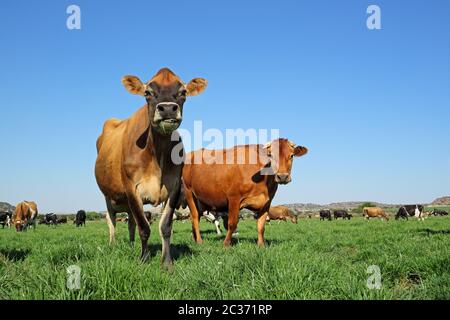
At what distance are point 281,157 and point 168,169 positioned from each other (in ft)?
12.5

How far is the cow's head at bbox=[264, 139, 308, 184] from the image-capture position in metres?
9.62

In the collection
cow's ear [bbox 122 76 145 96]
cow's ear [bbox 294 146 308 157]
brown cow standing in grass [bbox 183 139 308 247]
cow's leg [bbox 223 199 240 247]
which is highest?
cow's ear [bbox 122 76 145 96]

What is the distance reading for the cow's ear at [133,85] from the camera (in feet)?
22.6

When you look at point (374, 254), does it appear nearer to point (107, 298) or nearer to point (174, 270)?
point (174, 270)

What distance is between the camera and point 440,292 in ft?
13.9

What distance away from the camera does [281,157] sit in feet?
32.3

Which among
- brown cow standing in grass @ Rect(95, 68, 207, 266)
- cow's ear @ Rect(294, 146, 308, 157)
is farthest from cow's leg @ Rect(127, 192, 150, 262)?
cow's ear @ Rect(294, 146, 308, 157)

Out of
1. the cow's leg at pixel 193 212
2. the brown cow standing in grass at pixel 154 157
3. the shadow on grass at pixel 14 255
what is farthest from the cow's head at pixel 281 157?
the shadow on grass at pixel 14 255

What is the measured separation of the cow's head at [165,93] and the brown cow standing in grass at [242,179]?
3.45 metres

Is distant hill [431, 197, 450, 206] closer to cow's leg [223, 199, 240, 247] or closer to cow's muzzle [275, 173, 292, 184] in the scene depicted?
cow's leg [223, 199, 240, 247]

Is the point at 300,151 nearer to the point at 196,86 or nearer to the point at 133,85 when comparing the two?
the point at 196,86
